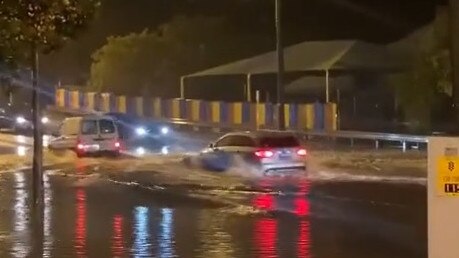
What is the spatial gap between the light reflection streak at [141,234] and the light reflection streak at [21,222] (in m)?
1.45

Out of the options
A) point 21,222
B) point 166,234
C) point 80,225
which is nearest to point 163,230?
point 166,234

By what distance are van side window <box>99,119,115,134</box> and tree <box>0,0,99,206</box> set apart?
71.8ft

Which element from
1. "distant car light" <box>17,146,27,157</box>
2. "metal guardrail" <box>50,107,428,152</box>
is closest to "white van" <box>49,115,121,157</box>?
"distant car light" <box>17,146,27,157</box>

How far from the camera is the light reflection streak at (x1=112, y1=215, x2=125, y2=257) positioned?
1495 cm

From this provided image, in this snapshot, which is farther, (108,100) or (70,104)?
(70,104)

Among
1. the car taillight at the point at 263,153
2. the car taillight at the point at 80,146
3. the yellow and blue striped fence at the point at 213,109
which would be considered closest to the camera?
the car taillight at the point at 263,153

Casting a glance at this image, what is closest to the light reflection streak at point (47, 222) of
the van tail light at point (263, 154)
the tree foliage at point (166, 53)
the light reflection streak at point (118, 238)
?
the light reflection streak at point (118, 238)

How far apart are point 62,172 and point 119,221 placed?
13.8 metres

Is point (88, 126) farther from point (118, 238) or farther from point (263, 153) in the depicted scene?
point (118, 238)

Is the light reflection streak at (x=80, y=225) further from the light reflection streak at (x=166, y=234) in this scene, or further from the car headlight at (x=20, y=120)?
the car headlight at (x=20, y=120)

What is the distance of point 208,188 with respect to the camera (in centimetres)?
2638

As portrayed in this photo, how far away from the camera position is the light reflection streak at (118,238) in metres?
14.9

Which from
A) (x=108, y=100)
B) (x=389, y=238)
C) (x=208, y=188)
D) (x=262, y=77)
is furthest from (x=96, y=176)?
(x=108, y=100)

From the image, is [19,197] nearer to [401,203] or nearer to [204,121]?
[401,203]
